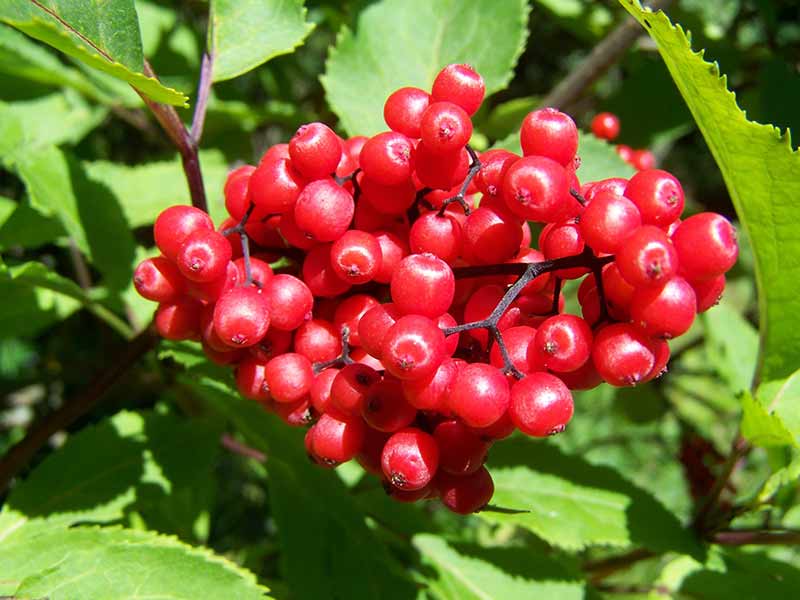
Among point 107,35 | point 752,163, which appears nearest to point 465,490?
point 752,163

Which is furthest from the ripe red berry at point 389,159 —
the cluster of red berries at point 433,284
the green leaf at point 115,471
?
the green leaf at point 115,471

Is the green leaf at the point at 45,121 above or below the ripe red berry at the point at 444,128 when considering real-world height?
below

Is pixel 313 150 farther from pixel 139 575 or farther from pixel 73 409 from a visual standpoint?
pixel 73 409

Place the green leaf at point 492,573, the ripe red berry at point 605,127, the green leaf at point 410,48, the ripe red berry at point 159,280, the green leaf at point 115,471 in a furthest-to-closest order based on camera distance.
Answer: the ripe red berry at point 605,127
the green leaf at point 410,48
the green leaf at point 492,573
the green leaf at point 115,471
the ripe red berry at point 159,280

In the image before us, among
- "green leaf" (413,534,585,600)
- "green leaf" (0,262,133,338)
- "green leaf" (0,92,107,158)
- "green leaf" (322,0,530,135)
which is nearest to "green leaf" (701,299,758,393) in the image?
"green leaf" (413,534,585,600)

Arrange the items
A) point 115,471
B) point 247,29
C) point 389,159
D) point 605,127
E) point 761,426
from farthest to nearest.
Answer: point 605,127, point 115,471, point 247,29, point 761,426, point 389,159

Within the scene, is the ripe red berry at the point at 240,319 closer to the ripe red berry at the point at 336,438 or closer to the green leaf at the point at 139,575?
the ripe red berry at the point at 336,438

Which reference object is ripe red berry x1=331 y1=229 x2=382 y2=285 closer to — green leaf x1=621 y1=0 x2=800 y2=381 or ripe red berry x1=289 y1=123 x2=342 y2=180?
ripe red berry x1=289 y1=123 x2=342 y2=180
